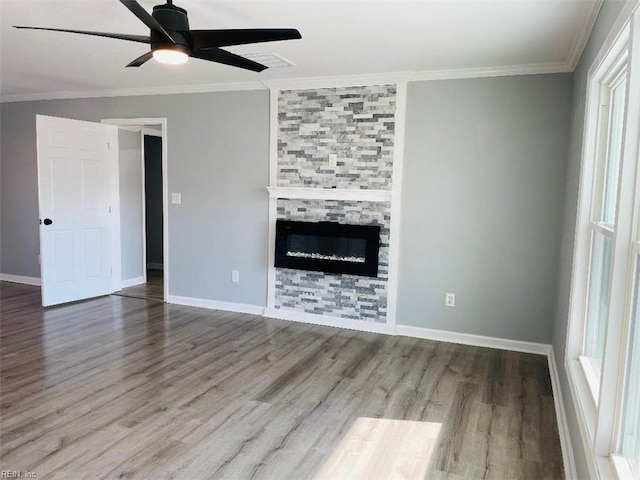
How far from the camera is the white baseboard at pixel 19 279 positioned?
6.12 meters

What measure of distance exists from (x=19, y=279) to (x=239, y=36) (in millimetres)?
5433

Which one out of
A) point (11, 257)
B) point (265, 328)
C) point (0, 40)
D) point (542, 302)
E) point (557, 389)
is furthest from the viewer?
point (11, 257)

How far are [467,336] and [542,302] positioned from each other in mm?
683

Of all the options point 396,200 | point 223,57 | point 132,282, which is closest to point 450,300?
point 396,200

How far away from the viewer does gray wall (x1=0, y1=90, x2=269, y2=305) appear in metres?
4.90

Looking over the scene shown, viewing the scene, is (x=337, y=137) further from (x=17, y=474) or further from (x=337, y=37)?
(x=17, y=474)

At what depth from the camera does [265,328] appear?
457cm

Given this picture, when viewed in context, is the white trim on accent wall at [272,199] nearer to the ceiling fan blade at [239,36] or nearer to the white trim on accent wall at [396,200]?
the white trim on accent wall at [396,200]

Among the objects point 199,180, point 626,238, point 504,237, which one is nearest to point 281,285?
point 199,180

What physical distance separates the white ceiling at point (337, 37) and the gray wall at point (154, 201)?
9.23 ft

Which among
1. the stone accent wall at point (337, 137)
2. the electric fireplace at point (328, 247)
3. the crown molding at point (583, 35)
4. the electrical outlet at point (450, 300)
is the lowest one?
the electrical outlet at point (450, 300)

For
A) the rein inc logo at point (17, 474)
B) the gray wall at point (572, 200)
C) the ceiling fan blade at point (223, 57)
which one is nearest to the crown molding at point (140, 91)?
the ceiling fan blade at point (223, 57)

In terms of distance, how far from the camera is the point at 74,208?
535 cm

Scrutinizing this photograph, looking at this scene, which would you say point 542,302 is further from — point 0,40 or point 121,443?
point 0,40
